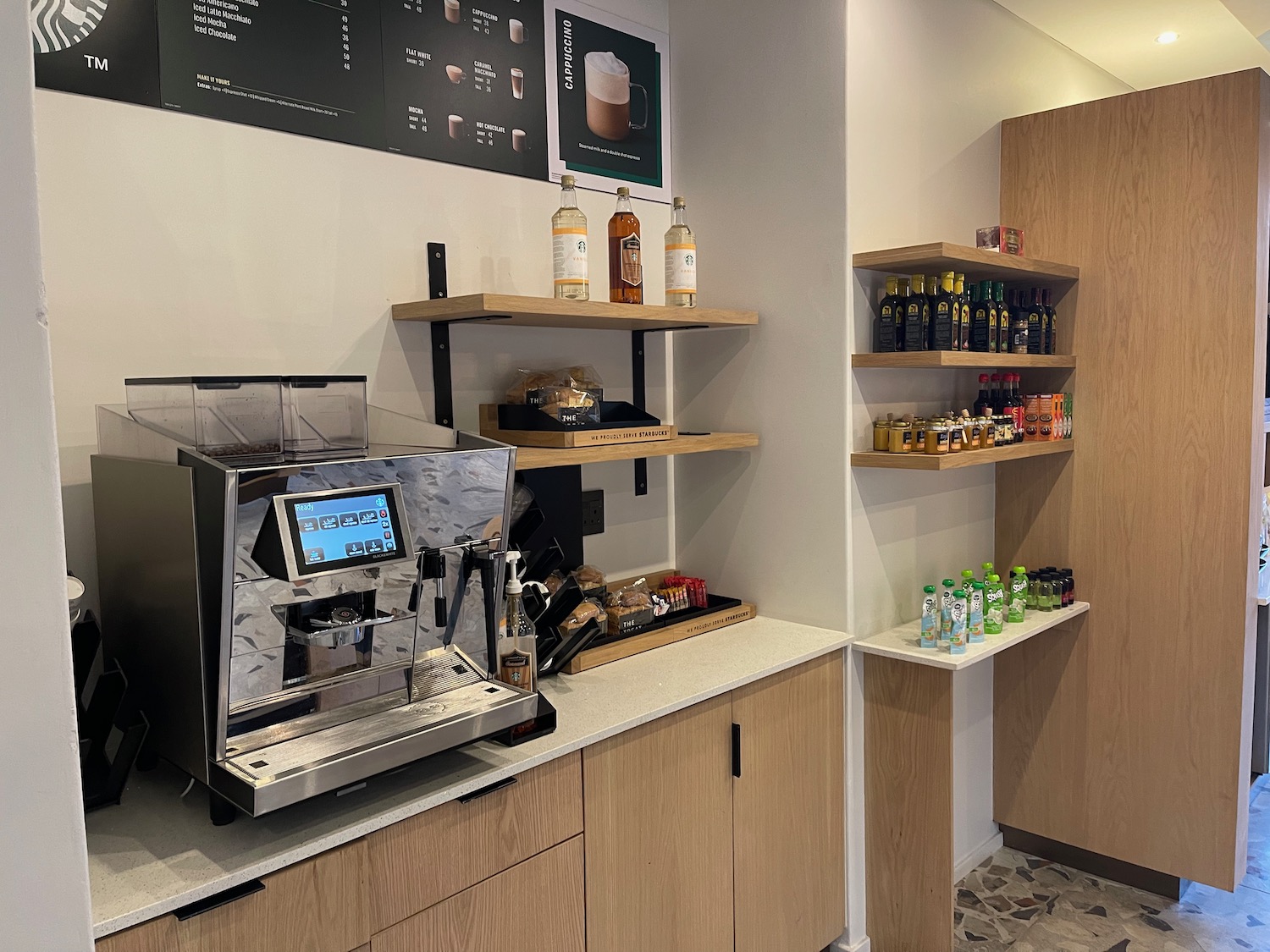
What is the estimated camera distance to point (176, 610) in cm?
140

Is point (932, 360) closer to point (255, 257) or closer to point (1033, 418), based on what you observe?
point (1033, 418)

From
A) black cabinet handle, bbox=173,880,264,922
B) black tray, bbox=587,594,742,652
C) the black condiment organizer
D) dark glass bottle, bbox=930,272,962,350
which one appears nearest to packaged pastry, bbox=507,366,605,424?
black tray, bbox=587,594,742,652

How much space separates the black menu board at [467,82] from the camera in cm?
206

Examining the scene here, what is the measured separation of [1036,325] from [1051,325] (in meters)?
0.10

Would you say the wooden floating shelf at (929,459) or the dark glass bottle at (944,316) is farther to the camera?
the dark glass bottle at (944,316)

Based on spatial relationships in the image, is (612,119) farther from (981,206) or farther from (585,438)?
(981,206)

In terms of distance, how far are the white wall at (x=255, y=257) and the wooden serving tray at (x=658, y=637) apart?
483 mm

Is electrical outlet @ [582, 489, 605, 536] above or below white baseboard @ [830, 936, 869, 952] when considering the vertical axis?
above

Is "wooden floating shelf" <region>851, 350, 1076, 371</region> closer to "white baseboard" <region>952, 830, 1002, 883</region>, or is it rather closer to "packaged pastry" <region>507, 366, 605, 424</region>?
"packaged pastry" <region>507, 366, 605, 424</region>

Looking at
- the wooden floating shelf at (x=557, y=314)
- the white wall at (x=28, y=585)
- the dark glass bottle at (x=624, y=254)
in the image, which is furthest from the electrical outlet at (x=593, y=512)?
the white wall at (x=28, y=585)

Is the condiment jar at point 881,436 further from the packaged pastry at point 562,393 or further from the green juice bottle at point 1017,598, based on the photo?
the packaged pastry at point 562,393

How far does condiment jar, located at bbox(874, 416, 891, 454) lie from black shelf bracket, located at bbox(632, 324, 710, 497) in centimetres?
57

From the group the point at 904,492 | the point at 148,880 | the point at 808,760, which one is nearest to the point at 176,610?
the point at 148,880

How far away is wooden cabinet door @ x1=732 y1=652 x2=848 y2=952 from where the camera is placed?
2.16 metres
